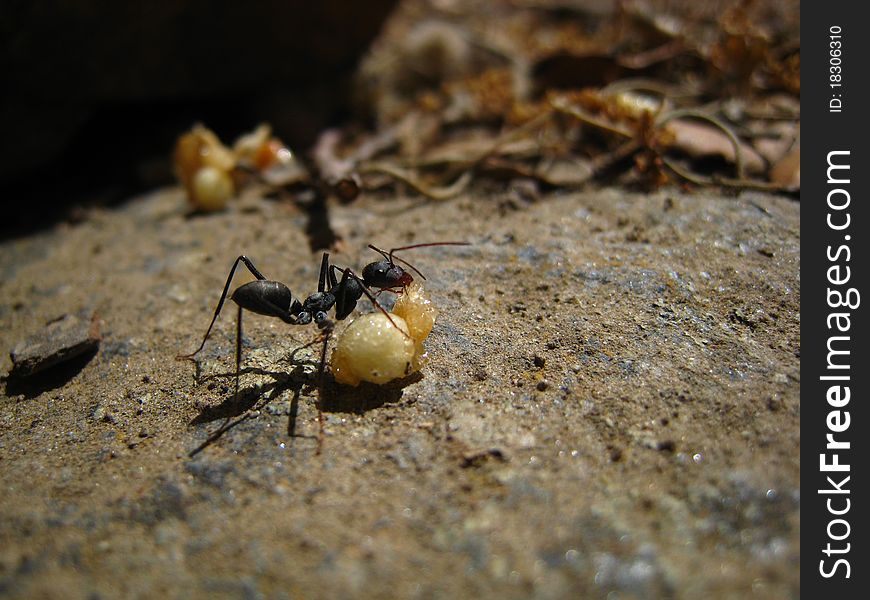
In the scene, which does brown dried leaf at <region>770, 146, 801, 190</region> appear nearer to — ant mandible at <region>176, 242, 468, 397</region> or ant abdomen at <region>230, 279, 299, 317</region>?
ant mandible at <region>176, 242, 468, 397</region>

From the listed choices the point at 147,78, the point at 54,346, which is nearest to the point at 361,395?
the point at 54,346

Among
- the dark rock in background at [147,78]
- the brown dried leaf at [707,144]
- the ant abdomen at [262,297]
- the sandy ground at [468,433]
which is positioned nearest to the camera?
the sandy ground at [468,433]

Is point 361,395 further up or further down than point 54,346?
further down

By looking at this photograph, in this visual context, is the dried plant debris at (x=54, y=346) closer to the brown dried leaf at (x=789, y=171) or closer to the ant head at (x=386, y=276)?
the ant head at (x=386, y=276)

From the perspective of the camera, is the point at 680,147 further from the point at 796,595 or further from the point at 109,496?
the point at 109,496

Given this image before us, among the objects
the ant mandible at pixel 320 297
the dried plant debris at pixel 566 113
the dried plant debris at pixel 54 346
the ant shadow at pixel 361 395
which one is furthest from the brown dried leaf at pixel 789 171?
the dried plant debris at pixel 54 346

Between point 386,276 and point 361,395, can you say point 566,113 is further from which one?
point 361,395
